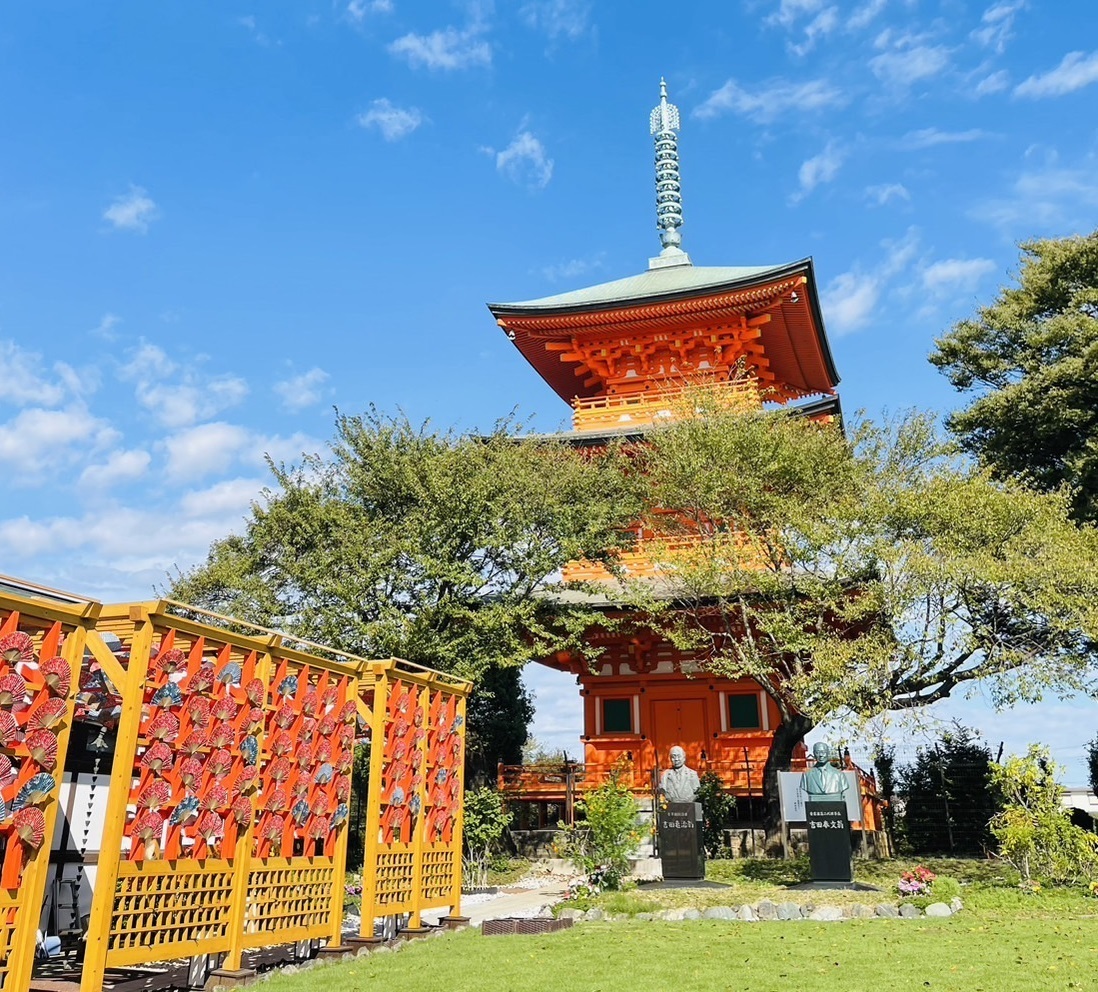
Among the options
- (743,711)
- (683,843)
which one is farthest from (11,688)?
(743,711)

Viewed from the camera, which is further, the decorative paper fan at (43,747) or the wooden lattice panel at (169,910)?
the wooden lattice panel at (169,910)

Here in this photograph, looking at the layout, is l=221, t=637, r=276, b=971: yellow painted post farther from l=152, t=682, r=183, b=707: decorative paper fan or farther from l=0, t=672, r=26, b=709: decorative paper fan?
l=0, t=672, r=26, b=709: decorative paper fan

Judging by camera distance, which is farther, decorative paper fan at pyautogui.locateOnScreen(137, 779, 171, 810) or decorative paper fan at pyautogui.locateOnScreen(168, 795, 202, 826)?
decorative paper fan at pyautogui.locateOnScreen(168, 795, 202, 826)

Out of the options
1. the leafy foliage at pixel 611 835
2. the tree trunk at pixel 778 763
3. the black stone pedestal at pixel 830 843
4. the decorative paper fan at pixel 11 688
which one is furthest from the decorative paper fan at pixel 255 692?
the tree trunk at pixel 778 763

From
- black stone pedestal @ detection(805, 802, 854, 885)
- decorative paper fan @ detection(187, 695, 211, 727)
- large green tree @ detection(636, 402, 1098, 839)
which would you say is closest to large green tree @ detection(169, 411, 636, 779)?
large green tree @ detection(636, 402, 1098, 839)

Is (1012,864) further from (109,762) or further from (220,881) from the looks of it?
(109,762)

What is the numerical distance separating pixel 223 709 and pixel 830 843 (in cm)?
932

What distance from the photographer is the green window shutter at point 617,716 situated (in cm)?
2117

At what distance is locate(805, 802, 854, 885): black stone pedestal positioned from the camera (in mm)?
13148

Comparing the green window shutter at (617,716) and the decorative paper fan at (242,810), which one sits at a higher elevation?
the green window shutter at (617,716)

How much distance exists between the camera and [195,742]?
297 inches

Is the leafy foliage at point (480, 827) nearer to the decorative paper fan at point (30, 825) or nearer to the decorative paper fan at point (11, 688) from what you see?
the decorative paper fan at point (30, 825)

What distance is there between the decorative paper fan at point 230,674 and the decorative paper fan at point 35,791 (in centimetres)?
174

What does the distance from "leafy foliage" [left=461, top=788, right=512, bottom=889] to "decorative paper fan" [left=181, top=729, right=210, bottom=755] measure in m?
9.70
